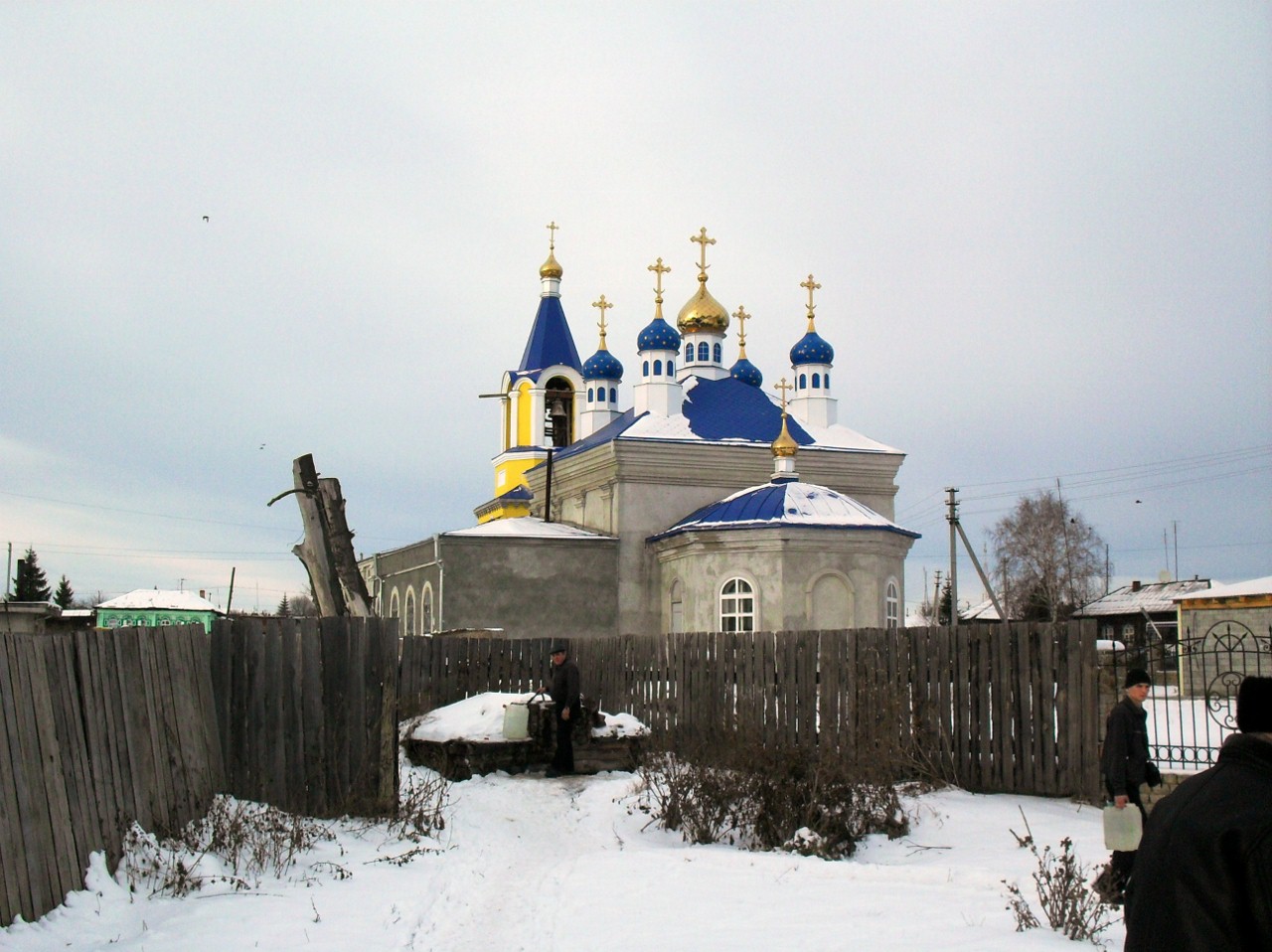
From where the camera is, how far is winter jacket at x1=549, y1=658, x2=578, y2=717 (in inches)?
550

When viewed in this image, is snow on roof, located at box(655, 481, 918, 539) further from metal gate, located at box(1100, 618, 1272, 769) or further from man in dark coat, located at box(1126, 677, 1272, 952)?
man in dark coat, located at box(1126, 677, 1272, 952)

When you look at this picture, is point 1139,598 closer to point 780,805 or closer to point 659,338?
point 659,338

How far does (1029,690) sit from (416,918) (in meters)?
6.63

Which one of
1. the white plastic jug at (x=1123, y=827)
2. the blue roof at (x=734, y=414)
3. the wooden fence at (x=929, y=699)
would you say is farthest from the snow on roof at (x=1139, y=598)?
the white plastic jug at (x=1123, y=827)

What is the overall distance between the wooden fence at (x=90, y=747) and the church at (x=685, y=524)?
58.2 feet

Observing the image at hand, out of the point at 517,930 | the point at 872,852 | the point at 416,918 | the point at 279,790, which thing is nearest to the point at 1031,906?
the point at 872,852

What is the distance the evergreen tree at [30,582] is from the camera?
57094 millimetres

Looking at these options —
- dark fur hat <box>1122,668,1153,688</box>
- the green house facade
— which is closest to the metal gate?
dark fur hat <box>1122,668,1153,688</box>

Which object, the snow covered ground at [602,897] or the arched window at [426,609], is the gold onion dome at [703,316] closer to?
the arched window at [426,609]

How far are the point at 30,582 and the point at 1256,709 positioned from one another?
202ft

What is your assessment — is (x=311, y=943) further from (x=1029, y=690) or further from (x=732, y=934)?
(x=1029, y=690)

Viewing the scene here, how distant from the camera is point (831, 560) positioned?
25.8 m

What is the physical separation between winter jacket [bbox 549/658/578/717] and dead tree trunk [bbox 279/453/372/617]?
231 centimetres

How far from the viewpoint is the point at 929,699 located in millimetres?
12672
